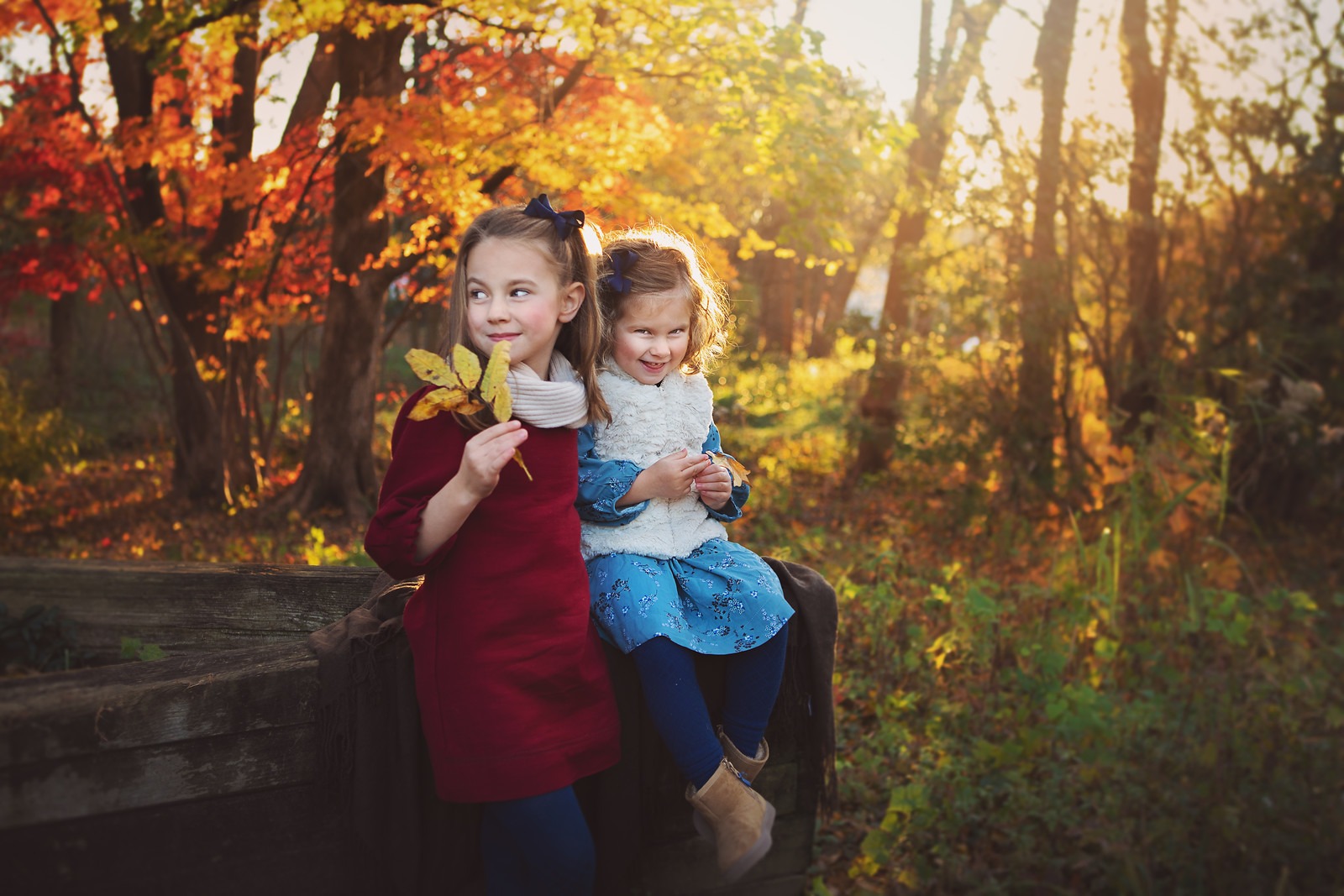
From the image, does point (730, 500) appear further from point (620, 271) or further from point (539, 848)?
point (539, 848)

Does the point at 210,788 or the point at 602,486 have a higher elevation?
the point at 602,486

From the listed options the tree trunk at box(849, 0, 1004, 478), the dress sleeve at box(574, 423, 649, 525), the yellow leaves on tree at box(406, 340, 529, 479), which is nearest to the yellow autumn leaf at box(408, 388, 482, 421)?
the yellow leaves on tree at box(406, 340, 529, 479)

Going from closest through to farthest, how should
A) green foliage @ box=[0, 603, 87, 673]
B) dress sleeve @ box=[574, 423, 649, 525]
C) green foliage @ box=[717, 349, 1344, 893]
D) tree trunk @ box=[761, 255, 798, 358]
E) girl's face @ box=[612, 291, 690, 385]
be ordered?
dress sleeve @ box=[574, 423, 649, 525] < girl's face @ box=[612, 291, 690, 385] < green foliage @ box=[717, 349, 1344, 893] < green foliage @ box=[0, 603, 87, 673] < tree trunk @ box=[761, 255, 798, 358]

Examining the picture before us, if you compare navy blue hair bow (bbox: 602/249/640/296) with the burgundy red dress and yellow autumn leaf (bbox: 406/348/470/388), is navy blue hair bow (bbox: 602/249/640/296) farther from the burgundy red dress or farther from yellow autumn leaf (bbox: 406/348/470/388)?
A: yellow autumn leaf (bbox: 406/348/470/388)

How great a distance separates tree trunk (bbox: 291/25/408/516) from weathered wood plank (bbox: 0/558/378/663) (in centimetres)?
456

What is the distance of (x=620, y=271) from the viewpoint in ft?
7.17

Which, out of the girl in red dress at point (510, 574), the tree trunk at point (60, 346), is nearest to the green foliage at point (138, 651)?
the girl in red dress at point (510, 574)

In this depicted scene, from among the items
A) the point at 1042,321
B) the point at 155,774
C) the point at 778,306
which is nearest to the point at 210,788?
the point at 155,774

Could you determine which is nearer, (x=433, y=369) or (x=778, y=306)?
(x=433, y=369)

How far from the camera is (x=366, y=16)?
5.83 metres

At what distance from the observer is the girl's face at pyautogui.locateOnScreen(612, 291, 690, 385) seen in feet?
7.34

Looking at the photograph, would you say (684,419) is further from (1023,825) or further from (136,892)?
(1023,825)

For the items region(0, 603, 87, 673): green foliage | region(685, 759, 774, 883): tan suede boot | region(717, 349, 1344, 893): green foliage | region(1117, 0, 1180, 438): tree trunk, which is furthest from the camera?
region(1117, 0, 1180, 438): tree trunk

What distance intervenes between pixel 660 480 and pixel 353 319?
585 centimetres
